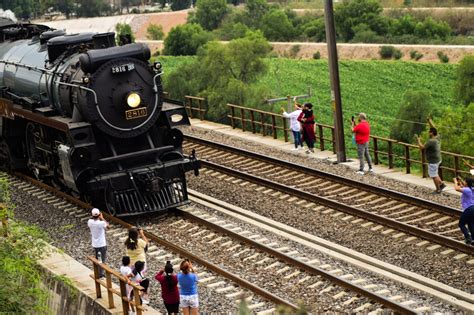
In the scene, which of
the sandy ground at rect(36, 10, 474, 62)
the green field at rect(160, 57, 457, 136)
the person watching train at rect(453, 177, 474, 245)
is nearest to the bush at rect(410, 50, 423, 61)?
the sandy ground at rect(36, 10, 474, 62)

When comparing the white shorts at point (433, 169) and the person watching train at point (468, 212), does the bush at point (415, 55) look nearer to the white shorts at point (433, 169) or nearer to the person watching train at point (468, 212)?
the white shorts at point (433, 169)

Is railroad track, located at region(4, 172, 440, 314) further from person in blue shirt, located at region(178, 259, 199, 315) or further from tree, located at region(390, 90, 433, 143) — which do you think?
tree, located at region(390, 90, 433, 143)

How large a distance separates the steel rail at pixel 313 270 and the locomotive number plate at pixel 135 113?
2.05 m

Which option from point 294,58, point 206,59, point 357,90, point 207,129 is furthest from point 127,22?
point 207,129

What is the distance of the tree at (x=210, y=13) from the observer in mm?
91750

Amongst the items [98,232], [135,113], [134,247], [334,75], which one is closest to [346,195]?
[334,75]

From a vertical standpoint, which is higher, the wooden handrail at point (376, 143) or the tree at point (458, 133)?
the wooden handrail at point (376, 143)

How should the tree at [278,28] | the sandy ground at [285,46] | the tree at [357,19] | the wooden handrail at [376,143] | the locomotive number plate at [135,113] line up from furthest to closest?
the tree at [278,28]
the tree at [357,19]
the sandy ground at [285,46]
the wooden handrail at [376,143]
the locomotive number plate at [135,113]

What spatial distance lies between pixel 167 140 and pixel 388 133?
107 feet

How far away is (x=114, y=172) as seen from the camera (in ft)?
58.4

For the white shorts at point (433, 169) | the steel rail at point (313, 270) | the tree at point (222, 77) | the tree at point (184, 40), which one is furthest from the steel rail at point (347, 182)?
the tree at point (184, 40)

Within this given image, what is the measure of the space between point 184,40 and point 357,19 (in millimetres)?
14280

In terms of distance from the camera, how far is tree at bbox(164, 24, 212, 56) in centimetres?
7725

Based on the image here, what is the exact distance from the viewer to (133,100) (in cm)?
1761
